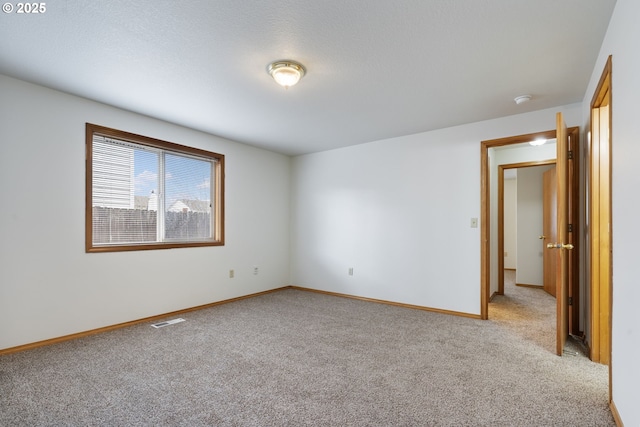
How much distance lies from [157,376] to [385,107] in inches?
124

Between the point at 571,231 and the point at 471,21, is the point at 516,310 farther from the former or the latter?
the point at 471,21

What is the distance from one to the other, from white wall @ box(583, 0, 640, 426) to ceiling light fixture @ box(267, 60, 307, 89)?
193cm

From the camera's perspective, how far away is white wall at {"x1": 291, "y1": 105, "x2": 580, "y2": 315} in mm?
3785

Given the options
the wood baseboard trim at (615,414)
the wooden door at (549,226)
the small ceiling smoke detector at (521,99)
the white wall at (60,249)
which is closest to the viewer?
the wood baseboard trim at (615,414)

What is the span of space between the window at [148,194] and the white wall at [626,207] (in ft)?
13.3

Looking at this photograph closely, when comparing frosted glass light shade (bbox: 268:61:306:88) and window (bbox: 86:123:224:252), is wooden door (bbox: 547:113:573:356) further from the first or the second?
window (bbox: 86:123:224:252)

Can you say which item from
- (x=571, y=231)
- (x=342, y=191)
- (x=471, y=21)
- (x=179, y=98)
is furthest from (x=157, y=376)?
(x=571, y=231)

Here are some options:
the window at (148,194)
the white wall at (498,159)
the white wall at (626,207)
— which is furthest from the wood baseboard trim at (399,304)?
the white wall at (626,207)

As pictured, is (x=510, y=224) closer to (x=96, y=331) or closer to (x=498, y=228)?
(x=498, y=228)

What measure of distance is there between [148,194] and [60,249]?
105 centimetres

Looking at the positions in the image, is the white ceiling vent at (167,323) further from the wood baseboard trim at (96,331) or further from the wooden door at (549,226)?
the wooden door at (549,226)

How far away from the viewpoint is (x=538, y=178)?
5836 mm

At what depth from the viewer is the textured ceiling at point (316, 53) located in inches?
72.4

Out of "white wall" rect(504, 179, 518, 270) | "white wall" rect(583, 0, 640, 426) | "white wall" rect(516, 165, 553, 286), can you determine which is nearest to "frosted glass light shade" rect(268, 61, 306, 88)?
"white wall" rect(583, 0, 640, 426)
